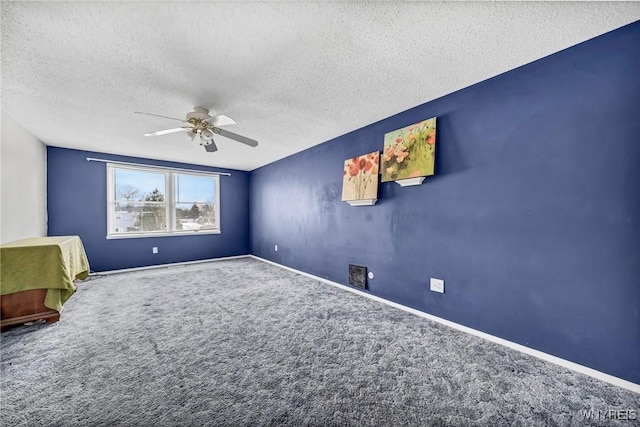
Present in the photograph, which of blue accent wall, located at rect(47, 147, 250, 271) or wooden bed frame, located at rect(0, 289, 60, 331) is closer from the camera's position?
wooden bed frame, located at rect(0, 289, 60, 331)

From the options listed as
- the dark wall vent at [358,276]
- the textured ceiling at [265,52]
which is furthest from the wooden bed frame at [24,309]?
the dark wall vent at [358,276]

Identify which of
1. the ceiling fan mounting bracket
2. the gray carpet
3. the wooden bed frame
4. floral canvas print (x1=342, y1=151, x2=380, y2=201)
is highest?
the ceiling fan mounting bracket

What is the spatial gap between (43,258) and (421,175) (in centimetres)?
383

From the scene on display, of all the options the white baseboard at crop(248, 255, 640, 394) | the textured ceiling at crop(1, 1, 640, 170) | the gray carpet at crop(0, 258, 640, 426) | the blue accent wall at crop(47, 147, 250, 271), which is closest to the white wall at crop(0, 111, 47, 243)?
the blue accent wall at crop(47, 147, 250, 271)

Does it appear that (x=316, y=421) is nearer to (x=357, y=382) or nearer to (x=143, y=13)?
(x=357, y=382)

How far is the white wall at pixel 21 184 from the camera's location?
8.59 ft

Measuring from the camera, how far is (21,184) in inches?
117

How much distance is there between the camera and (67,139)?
140 inches

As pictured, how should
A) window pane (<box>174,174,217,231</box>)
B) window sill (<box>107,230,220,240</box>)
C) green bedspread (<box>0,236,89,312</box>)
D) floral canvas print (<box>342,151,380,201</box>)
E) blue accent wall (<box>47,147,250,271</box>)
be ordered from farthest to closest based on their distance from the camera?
window pane (<box>174,174,217,231</box>) → window sill (<box>107,230,220,240</box>) → blue accent wall (<box>47,147,250,271</box>) → floral canvas print (<box>342,151,380,201</box>) → green bedspread (<box>0,236,89,312</box>)

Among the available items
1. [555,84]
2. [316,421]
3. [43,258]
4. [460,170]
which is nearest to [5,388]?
[43,258]

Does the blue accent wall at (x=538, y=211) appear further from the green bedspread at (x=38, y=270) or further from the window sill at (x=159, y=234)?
the window sill at (x=159, y=234)

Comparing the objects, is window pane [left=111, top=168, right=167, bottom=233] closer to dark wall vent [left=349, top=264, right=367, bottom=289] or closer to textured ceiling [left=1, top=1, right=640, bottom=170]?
textured ceiling [left=1, top=1, right=640, bottom=170]

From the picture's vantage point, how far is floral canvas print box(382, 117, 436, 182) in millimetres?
2367

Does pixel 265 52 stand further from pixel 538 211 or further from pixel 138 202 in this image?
pixel 138 202
